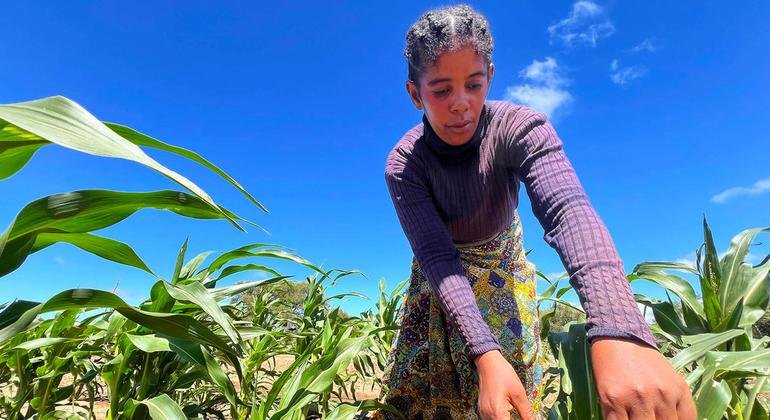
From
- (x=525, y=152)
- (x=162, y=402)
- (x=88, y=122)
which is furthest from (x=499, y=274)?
(x=88, y=122)

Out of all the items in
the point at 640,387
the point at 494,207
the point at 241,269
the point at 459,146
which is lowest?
the point at 640,387

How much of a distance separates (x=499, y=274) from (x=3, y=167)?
110 centimetres

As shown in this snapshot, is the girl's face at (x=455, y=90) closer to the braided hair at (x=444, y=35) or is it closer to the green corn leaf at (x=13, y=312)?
the braided hair at (x=444, y=35)

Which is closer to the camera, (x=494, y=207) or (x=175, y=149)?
(x=175, y=149)

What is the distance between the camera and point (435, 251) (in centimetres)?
115

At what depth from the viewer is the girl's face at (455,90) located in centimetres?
101

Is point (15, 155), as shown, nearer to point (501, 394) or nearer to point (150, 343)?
point (150, 343)

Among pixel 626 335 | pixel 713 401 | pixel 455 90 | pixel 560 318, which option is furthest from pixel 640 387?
pixel 560 318

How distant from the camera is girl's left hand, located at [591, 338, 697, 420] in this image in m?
0.56

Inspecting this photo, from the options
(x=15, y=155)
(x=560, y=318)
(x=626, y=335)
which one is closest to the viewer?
(x=15, y=155)

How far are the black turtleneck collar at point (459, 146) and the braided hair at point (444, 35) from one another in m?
0.14

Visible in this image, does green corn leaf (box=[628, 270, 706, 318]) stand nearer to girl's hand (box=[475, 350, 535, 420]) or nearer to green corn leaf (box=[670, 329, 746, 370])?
green corn leaf (box=[670, 329, 746, 370])

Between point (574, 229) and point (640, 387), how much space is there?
29 cm

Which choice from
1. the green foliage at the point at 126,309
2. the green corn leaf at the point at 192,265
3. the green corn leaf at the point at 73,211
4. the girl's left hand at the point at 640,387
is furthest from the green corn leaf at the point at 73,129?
the green corn leaf at the point at 192,265
